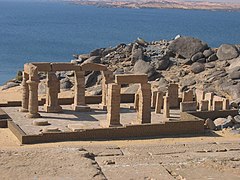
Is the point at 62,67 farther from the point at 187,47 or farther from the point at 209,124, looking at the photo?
the point at 187,47

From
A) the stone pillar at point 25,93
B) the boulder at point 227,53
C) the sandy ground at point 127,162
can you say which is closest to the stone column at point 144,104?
the sandy ground at point 127,162

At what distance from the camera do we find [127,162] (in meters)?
18.1

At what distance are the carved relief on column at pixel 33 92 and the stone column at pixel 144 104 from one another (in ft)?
17.0

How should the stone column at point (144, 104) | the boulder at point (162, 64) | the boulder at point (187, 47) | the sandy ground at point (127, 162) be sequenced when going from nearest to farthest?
the sandy ground at point (127, 162) → the stone column at point (144, 104) → the boulder at point (162, 64) → the boulder at point (187, 47)

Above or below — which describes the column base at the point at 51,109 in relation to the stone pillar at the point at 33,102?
below

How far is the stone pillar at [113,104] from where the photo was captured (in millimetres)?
26812

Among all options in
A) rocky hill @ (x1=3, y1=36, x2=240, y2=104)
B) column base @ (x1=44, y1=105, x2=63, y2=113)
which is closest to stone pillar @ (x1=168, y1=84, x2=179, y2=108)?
rocky hill @ (x1=3, y1=36, x2=240, y2=104)

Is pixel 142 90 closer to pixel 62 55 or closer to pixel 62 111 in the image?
pixel 62 111

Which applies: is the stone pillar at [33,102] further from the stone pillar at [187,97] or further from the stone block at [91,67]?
the stone pillar at [187,97]

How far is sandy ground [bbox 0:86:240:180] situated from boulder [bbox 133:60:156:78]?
60.3ft

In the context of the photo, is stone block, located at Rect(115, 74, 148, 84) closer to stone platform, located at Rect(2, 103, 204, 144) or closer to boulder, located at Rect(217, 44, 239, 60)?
stone platform, located at Rect(2, 103, 204, 144)

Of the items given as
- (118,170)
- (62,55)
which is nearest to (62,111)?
(118,170)

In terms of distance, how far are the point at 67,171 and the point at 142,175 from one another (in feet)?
7.54

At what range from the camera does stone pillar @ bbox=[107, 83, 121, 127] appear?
88.0 feet
